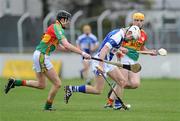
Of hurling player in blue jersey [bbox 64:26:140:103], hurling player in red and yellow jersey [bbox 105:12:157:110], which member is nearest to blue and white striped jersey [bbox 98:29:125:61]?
hurling player in blue jersey [bbox 64:26:140:103]

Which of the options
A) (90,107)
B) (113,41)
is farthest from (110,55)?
(90,107)

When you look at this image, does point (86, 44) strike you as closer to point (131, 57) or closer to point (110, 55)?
point (131, 57)

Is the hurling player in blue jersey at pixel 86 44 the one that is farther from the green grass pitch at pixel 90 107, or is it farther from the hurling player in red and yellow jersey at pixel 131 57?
the hurling player in red and yellow jersey at pixel 131 57

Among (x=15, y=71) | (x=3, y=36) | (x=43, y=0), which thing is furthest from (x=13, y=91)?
(x=43, y=0)

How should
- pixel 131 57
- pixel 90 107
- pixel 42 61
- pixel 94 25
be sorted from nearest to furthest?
pixel 42 61, pixel 90 107, pixel 131 57, pixel 94 25

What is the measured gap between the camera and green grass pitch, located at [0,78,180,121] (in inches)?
629

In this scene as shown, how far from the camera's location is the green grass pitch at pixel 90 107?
16.0 m

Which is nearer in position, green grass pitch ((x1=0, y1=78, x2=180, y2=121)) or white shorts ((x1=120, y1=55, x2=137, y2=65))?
green grass pitch ((x1=0, y1=78, x2=180, y2=121))

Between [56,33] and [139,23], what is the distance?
2.28 m

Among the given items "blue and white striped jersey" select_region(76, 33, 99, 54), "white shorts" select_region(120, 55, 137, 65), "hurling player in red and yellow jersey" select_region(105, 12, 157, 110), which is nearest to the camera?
"hurling player in red and yellow jersey" select_region(105, 12, 157, 110)

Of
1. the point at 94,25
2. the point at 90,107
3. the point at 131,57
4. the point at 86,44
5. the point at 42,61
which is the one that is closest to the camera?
the point at 42,61

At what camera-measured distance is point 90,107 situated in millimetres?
18812

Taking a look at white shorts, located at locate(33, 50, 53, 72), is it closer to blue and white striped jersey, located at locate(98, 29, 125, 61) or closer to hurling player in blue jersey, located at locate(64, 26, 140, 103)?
hurling player in blue jersey, located at locate(64, 26, 140, 103)

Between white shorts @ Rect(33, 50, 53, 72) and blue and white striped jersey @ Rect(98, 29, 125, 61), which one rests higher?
blue and white striped jersey @ Rect(98, 29, 125, 61)
